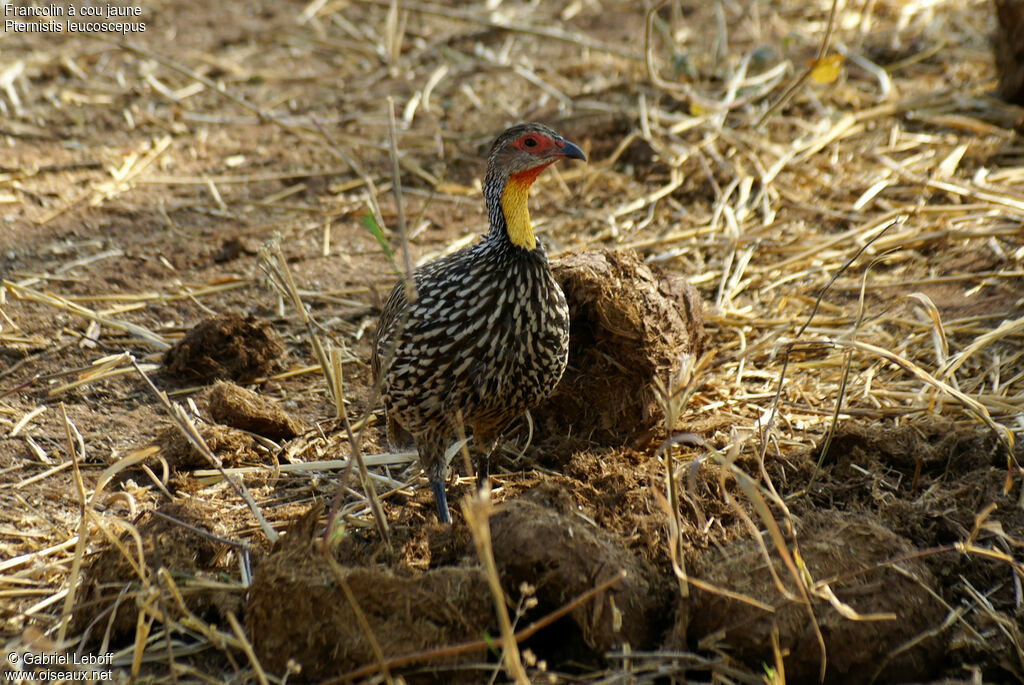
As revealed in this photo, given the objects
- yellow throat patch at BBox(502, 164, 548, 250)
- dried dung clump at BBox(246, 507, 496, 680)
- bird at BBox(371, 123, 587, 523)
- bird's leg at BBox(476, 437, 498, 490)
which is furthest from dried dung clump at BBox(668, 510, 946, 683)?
yellow throat patch at BBox(502, 164, 548, 250)

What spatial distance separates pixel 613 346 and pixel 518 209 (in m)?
0.80

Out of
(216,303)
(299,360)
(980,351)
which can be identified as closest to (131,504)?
(299,360)

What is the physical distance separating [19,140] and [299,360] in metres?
3.52

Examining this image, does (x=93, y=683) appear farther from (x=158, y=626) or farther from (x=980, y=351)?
(x=980, y=351)

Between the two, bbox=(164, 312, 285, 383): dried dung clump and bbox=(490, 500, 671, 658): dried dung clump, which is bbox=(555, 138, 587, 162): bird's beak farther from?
bbox=(164, 312, 285, 383): dried dung clump

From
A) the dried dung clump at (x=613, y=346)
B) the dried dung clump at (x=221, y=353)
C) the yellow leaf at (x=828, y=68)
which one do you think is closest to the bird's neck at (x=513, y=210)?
the dried dung clump at (x=613, y=346)

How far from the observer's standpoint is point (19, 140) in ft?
23.8

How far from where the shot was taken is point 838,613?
2.91 m

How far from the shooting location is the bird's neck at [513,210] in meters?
4.00

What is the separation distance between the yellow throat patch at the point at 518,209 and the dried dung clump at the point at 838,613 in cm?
154

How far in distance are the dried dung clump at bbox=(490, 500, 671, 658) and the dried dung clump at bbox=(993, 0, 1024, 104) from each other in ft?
18.0

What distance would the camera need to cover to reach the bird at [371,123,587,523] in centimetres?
383

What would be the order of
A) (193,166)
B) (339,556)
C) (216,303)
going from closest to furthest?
(339,556) < (216,303) < (193,166)

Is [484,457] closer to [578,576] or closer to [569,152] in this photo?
[569,152]
